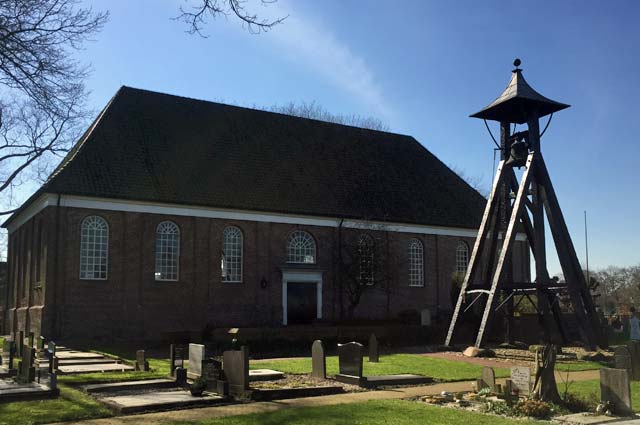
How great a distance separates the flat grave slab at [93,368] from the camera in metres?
16.9

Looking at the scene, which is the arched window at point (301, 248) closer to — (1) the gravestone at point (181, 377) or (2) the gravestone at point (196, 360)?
(2) the gravestone at point (196, 360)

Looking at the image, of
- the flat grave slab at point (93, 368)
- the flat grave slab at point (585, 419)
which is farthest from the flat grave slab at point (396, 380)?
the flat grave slab at point (93, 368)

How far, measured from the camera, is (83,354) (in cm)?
2072

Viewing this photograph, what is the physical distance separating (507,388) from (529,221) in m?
14.5

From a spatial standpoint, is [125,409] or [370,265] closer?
[125,409]

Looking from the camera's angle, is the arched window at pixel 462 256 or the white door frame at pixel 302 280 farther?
the arched window at pixel 462 256

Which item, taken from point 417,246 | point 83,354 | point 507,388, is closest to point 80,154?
point 83,354

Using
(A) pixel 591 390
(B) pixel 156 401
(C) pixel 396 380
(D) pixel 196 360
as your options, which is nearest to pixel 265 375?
(D) pixel 196 360

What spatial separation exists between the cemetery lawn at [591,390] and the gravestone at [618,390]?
2.07 ft

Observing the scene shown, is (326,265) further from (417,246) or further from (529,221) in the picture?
(529,221)

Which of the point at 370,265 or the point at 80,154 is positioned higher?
the point at 80,154

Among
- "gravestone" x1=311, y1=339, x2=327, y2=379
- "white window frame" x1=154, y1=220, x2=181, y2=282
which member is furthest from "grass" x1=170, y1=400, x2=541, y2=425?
"white window frame" x1=154, y1=220, x2=181, y2=282

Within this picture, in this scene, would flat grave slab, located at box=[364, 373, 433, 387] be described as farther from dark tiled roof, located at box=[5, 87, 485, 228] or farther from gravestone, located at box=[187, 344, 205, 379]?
dark tiled roof, located at box=[5, 87, 485, 228]

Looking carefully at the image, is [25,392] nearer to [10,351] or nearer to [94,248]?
[10,351]
